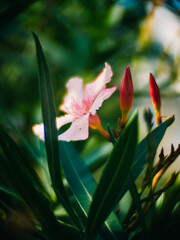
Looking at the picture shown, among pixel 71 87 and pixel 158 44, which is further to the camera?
pixel 158 44

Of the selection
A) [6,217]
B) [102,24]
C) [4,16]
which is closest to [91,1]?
[102,24]

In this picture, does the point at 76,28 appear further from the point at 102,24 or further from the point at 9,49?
the point at 9,49

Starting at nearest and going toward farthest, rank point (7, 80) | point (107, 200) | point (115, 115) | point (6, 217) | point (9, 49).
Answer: point (107, 200) → point (6, 217) → point (115, 115) → point (7, 80) → point (9, 49)

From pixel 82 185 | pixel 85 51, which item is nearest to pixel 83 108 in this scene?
pixel 82 185

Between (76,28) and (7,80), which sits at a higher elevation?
(76,28)

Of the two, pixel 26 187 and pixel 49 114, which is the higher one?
pixel 49 114

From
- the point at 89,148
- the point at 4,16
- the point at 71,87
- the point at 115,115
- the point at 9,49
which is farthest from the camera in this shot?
the point at 9,49

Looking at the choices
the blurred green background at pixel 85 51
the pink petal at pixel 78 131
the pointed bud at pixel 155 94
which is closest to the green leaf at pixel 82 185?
the pink petal at pixel 78 131

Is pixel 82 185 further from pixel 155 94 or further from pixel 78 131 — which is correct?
pixel 155 94
